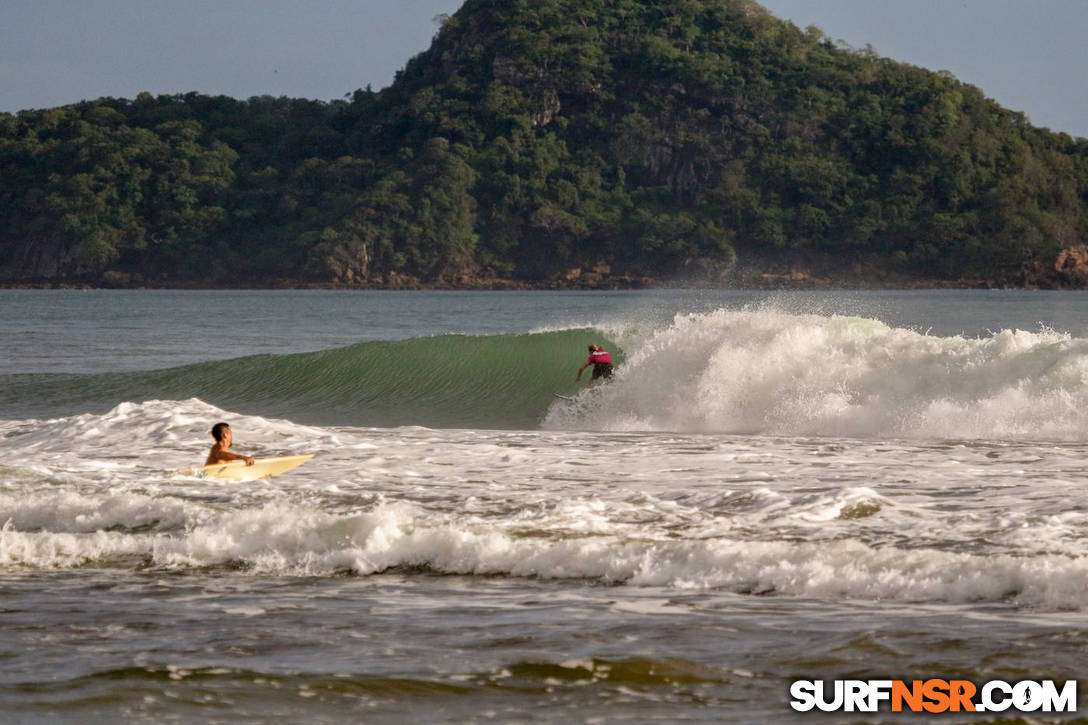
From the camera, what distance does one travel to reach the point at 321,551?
27.0ft

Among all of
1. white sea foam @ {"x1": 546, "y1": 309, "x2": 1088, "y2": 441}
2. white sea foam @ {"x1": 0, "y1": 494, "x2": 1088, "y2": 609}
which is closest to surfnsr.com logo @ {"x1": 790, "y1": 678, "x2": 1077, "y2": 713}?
white sea foam @ {"x1": 0, "y1": 494, "x2": 1088, "y2": 609}

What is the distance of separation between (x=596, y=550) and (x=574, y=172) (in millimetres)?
108914

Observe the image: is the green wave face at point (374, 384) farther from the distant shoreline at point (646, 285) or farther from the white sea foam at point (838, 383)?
the distant shoreline at point (646, 285)

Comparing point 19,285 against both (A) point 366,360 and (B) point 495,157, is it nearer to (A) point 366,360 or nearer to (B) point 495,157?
(B) point 495,157

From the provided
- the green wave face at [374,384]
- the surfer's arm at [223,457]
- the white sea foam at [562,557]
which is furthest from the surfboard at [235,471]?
the green wave face at [374,384]

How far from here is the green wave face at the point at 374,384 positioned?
2056 cm

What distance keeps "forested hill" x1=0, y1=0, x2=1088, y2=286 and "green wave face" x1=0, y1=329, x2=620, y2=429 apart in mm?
81600

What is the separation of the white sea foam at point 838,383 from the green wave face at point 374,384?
1891mm

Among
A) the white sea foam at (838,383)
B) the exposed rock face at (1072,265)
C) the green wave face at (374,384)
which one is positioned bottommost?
the green wave face at (374,384)

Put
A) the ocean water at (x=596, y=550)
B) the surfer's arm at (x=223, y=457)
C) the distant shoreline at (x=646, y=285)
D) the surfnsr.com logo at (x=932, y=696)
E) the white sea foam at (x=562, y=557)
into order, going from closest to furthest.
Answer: the surfnsr.com logo at (x=932, y=696) < the ocean water at (x=596, y=550) < the white sea foam at (x=562, y=557) < the surfer's arm at (x=223, y=457) < the distant shoreline at (x=646, y=285)

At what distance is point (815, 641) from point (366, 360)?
1916cm

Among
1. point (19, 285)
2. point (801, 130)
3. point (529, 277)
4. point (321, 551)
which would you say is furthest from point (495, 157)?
point (321, 551)

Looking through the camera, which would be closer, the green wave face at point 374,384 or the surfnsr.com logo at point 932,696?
the surfnsr.com logo at point 932,696

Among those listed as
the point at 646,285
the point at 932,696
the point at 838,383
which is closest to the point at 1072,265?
the point at 646,285
